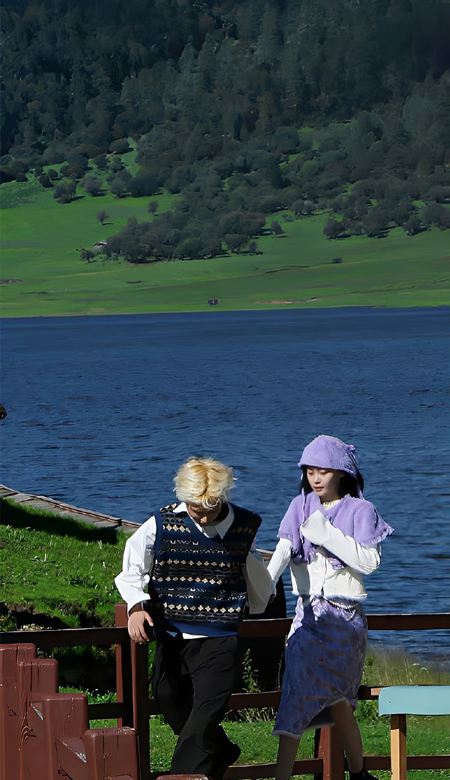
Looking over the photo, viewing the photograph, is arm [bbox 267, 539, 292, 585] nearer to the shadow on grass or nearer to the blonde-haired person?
the blonde-haired person

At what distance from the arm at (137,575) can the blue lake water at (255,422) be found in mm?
15727

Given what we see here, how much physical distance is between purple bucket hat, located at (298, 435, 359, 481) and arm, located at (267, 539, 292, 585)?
33 cm

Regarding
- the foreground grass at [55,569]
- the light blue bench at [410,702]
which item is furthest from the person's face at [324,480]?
the foreground grass at [55,569]

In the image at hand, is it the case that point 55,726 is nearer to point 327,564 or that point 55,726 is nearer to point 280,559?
point 280,559

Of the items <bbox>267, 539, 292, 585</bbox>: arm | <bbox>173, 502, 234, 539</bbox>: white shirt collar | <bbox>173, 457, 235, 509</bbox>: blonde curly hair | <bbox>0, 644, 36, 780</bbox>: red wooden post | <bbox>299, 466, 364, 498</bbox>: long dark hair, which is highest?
<bbox>173, 457, 235, 509</bbox>: blonde curly hair

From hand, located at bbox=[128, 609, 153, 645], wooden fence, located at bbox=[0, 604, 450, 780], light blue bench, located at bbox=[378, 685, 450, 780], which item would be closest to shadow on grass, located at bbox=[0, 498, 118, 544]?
wooden fence, located at bbox=[0, 604, 450, 780]

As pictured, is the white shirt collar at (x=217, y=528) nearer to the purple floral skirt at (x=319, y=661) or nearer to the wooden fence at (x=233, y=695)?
the wooden fence at (x=233, y=695)

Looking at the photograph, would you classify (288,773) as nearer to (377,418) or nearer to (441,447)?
(441,447)

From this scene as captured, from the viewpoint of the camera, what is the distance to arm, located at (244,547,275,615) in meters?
4.46

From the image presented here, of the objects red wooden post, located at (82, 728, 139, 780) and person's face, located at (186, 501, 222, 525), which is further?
person's face, located at (186, 501, 222, 525)

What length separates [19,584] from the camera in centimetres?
1058

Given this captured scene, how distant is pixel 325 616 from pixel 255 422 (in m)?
71.9

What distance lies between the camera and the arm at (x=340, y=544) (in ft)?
15.0

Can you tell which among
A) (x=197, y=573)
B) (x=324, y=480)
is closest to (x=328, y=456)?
(x=324, y=480)
